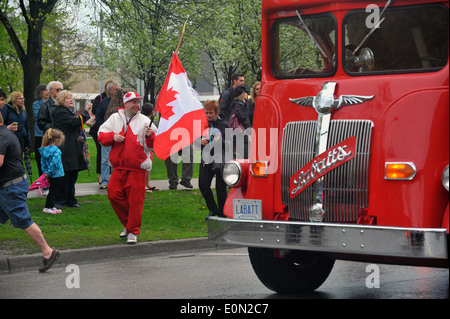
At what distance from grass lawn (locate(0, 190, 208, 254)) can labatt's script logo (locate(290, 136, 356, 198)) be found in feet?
13.4

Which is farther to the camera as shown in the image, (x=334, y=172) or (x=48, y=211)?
(x=48, y=211)

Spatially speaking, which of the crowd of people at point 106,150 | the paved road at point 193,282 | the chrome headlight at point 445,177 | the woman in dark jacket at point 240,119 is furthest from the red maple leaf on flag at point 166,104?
the chrome headlight at point 445,177

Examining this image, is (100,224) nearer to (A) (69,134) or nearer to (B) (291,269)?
(A) (69,134)

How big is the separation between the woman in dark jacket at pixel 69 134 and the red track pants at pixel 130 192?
2813 millimetres

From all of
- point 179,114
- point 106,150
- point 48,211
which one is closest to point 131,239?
point 179,114

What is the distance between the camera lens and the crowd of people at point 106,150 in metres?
8.70

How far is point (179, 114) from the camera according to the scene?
10.3m

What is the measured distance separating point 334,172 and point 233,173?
104 cm

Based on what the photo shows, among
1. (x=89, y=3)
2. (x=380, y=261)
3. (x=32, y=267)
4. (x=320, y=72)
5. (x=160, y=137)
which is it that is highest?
(x=89, y=3)

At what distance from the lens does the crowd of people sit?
28.6ft

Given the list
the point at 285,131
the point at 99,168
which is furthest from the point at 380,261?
the point at 99,168

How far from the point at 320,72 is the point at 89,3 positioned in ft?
37.3
